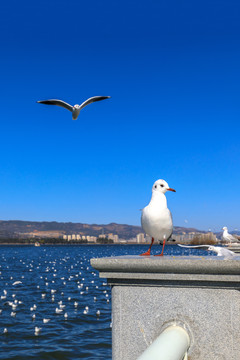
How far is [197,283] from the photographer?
284cm

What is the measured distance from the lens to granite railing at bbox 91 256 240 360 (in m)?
2.78

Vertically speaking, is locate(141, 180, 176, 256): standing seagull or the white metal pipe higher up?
locate(141, 180, 176, 256): standing seagull

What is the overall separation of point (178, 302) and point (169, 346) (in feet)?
1.89

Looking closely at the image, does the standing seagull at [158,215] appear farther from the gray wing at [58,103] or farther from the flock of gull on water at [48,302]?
the flock of gull on water at [48,302]

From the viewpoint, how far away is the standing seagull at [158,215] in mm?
3969

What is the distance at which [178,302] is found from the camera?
2.88 meters

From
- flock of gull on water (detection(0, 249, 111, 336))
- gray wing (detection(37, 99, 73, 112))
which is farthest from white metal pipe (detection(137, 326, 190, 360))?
flock of gull on water (detection(0, 249, 111, 336))

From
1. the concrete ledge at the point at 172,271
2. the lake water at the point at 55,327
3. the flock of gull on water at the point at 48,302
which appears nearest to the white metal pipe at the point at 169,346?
the concrete ledge at the point at 172,271

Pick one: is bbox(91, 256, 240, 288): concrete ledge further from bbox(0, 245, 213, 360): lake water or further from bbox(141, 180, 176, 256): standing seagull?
bbox(0, 245, 213, 360): lake water

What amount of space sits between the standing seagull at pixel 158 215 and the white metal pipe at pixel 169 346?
126 centimetres

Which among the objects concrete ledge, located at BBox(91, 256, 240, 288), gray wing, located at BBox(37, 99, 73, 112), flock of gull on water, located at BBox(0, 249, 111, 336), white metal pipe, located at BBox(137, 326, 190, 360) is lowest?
flock of gull on water, located at BBox(0, 249, 111, 336)

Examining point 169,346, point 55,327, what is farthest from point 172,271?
point 55,327

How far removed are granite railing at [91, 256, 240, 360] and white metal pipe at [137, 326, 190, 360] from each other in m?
0.10

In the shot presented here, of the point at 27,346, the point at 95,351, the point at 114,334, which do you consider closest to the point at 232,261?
the point at 114,334
